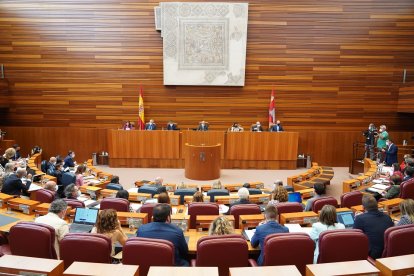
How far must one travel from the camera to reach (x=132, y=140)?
36.8 feet

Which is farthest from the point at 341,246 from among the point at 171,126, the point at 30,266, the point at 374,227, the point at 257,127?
the point at 171,126

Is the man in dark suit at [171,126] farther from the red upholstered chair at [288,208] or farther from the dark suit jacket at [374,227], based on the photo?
the dark suit jacket at [374,227]

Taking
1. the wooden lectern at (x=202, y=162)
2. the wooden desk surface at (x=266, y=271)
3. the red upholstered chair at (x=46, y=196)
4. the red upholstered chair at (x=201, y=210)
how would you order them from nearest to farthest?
the wooden desk surface at (x=266, y=271)
the red upholstered chair at (x=201, y=210)
the red upholstered chair at (x=46, y=196)
the wooden lectern at (x=202, y=162)

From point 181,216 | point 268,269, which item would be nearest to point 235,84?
point 181,216

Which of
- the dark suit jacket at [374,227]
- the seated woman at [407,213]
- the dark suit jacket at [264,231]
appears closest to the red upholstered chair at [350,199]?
the seated woman at [407,213]

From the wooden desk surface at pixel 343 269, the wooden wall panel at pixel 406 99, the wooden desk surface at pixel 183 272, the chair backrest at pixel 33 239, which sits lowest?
the chair backrest at pixel 33 239

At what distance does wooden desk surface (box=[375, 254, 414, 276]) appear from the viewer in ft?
6.51

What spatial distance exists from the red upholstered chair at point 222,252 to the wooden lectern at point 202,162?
6.62 m

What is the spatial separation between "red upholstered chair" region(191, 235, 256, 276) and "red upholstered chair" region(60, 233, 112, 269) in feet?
2.47

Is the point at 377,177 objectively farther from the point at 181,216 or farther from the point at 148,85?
the point at 148,85

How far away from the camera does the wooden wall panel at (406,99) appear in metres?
11.5

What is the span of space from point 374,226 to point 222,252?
175cm

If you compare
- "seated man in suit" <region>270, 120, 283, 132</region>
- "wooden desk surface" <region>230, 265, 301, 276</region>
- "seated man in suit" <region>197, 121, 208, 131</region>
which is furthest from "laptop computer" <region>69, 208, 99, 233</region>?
"seated man in suit" <region>270, 120, 283, 132</region>

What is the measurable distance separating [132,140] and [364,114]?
8.58 metres
